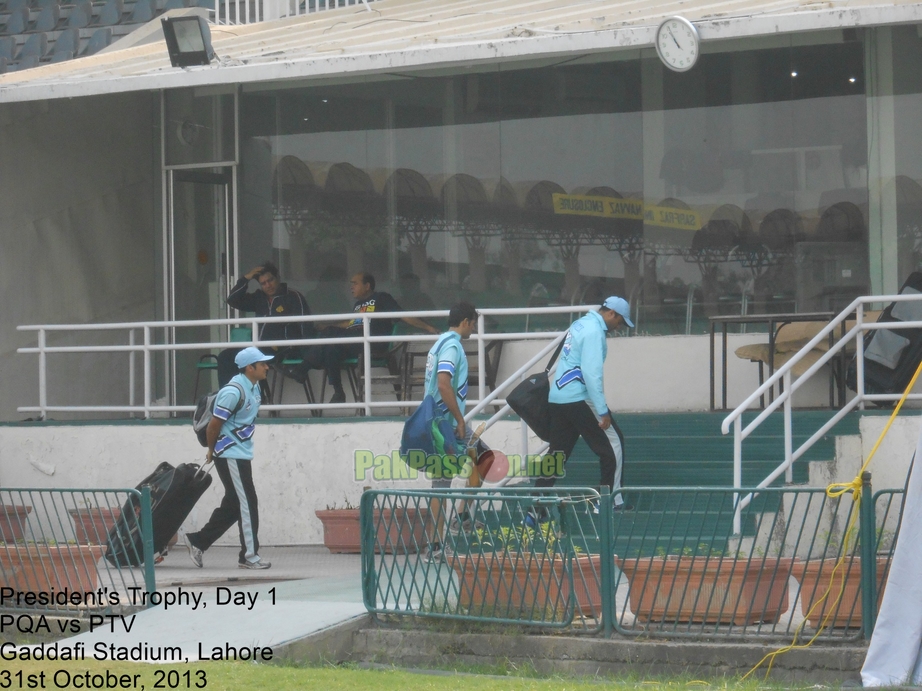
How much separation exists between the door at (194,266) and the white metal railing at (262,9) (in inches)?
115

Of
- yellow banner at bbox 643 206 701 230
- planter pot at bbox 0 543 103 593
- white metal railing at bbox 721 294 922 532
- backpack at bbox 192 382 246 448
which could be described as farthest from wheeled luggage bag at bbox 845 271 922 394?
planter pot at bbox 0 543 103 593

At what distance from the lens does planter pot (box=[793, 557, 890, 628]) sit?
6.75 metres

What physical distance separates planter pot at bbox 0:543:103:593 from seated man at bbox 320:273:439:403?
4751 mm

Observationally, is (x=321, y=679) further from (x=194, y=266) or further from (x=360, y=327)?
(x=194, y=266)

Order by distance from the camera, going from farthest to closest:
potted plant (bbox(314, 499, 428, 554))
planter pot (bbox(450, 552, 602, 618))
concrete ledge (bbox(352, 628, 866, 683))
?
potted plant (bbox(314, 499, 428, 554)) → planter pot (bbox(450, 552, 602, 618)) → concrete ledge (bbox(352, 628, 866, 683))

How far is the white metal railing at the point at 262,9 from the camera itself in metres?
17.3

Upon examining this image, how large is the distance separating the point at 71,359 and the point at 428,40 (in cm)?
587

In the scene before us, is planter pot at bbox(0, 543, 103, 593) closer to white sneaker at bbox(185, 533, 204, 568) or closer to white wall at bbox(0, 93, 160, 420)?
white sneaker at bbox(185, 533, 204, 568)

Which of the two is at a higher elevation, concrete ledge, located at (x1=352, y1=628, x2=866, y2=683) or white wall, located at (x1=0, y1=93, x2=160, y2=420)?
white wall, located at (x1=0, y1=93, x2=160, y2=420)

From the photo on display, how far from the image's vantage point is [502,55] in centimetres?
1103

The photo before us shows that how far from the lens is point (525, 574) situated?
729 centimetres

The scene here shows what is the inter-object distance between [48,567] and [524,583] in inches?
130

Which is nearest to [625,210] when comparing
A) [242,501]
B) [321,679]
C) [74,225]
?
[242,501]

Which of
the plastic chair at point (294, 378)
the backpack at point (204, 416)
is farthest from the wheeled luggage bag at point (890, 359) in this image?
the plastic chair at point (294, 378)
